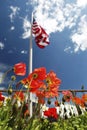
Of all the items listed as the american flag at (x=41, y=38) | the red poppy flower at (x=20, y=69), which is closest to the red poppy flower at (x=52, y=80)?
the red poppy flower at (x=20, y=69)

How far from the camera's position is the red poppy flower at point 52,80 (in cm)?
345

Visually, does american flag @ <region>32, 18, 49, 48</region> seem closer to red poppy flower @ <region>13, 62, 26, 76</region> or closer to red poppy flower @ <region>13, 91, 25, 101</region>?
red poppy flower @ <region>13, 91, 25, 101</region>

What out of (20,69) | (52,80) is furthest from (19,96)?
(52,80)

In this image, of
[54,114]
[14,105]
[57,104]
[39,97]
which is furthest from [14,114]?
[57,104]

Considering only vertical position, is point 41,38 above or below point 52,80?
above

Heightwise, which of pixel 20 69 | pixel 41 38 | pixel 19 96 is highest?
pixel 41 38

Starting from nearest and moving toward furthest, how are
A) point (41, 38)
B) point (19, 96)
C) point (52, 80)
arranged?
point (52, 80) < point (19, 96) < point (41, 38)

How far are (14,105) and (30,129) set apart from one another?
229 millimetres

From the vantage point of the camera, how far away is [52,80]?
3.47 meters

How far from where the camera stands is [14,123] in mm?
3141

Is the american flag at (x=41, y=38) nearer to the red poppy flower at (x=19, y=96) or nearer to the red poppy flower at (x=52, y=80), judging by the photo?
the red poppy flower at (x=19, y=96)

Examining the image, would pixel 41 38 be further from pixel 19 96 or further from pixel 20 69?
pixel 20 69

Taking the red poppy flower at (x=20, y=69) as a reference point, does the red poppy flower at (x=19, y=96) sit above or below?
below

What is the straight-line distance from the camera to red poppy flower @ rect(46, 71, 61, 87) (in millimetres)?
3446
